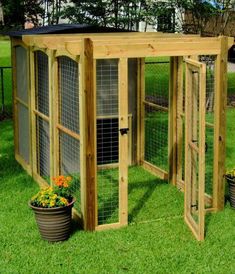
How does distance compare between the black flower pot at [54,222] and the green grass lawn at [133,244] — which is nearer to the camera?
the green grass lawn at [133,244]

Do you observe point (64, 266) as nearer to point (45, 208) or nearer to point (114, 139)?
point (45, 208)

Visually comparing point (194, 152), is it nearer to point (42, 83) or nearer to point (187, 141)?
point (187, 141)

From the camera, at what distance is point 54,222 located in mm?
7316

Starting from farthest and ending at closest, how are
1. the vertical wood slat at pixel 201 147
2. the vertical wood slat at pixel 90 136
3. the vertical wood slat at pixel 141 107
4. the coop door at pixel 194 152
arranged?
the vertical wood slat at pixel 141 107, the vertical wood slat at pixel 90 136, the coop door at pixel 194 152, the vertical wood slat at pixel 201 147

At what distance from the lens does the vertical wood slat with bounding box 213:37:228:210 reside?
819cm

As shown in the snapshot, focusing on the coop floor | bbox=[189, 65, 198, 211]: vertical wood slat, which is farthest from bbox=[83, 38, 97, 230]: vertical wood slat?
bbox=[189, 65, 198, 211]: vertical wood slat

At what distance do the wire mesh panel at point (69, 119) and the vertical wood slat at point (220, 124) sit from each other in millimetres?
2051

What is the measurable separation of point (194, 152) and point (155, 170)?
3140 millimetres

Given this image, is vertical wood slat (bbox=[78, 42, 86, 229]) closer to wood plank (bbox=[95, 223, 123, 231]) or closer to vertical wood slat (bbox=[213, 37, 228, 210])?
wood plank (bbox=[95, 223, 123, 231])

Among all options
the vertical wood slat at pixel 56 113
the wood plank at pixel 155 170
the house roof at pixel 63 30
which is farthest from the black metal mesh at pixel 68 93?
the wood plank at pixel 155 170

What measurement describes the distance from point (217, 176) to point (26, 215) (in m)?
2.91

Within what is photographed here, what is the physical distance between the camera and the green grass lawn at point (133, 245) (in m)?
6.71

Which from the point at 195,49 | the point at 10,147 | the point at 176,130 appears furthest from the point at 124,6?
the point at 195,49

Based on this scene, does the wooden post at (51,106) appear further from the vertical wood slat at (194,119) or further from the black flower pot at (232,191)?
the black flower pot at (232,191)
